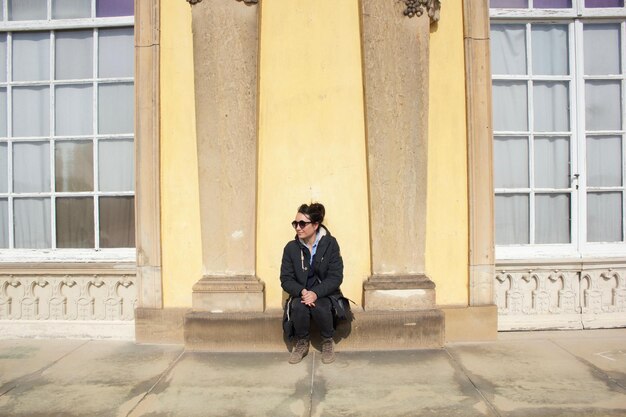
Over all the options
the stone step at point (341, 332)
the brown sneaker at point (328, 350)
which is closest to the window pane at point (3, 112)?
the stone step at point (341, 332)

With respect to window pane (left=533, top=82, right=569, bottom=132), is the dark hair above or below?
below

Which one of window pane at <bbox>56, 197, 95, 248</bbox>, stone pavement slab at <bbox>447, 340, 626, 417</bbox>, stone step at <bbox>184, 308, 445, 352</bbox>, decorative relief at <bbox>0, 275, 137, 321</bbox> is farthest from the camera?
window pane at <bbox>56, 197, 95, 248</bbox>

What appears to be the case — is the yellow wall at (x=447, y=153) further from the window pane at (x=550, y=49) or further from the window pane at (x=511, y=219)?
the window pane at (x=550, y=49)

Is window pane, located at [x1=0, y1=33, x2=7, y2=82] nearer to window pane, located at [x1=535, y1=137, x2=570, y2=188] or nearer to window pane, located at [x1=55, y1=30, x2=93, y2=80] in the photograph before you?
window pane, located at [x1=55, y1=30, x2=93, y2=80]

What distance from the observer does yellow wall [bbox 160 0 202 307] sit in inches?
203

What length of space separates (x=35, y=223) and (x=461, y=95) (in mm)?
4685

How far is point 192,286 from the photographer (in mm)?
5121

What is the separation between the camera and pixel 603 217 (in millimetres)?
5742

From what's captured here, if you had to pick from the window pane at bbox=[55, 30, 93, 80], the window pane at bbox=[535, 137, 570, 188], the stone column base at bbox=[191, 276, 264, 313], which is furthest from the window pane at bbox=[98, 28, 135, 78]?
the window pane at bbox=[535, 137, 570, 188]

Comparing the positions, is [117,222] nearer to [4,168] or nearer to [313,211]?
[4,168]

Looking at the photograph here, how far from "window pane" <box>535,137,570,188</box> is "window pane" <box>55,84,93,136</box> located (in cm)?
483

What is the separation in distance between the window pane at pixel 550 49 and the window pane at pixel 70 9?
15.7ft

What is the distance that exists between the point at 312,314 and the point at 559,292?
106 inches

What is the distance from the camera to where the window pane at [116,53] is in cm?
563
